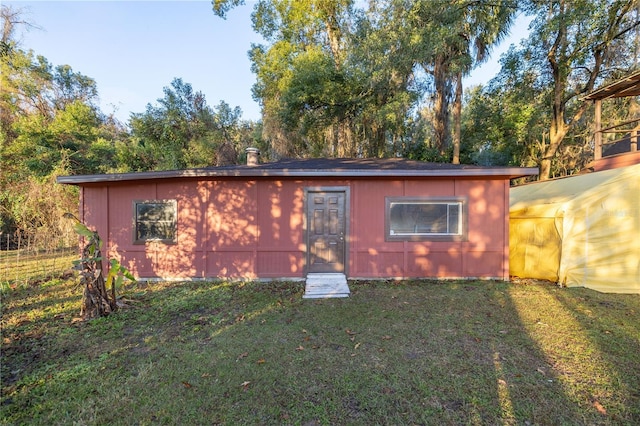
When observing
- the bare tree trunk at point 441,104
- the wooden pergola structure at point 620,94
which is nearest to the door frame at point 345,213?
the wooden pergola structure at point 620,94

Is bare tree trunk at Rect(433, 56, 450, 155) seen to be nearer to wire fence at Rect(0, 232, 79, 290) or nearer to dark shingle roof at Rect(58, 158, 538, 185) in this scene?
dark shingle roof at Rect(58, 158, 538, 185)

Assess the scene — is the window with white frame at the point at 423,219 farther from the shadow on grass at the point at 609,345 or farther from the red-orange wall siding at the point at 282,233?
the shadow on grass at the point at 609,345

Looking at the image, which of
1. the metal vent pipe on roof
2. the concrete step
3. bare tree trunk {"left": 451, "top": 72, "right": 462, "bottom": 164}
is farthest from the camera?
bare tree trunk {"left": 451, "top": 72, "right": 462, "bottom": 164}

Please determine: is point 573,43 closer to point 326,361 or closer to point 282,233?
point 282,233

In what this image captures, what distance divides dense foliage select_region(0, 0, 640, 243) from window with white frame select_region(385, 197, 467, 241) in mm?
6043

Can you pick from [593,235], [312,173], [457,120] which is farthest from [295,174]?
[457,120]

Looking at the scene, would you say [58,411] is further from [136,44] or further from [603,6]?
[603,6]

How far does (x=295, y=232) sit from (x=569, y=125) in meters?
14.4

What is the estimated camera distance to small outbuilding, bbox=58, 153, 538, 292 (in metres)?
6.55

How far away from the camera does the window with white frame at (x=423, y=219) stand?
6.56m

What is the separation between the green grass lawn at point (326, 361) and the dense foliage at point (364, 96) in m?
8.88

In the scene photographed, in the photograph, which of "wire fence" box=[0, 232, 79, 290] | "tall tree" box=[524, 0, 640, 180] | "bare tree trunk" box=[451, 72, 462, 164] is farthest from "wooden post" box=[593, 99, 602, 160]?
"wire fence" box=[0, 232, 79, 290]

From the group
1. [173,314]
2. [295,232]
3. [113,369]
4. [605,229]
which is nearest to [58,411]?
[113,369]

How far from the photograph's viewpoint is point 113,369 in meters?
3.02
